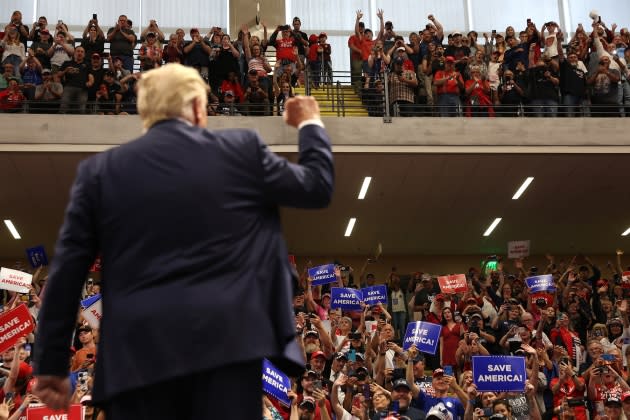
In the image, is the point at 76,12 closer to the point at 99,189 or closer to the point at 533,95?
the point at 533,95

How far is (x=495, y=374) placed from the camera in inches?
344

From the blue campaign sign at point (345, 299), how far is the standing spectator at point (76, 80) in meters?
5.42

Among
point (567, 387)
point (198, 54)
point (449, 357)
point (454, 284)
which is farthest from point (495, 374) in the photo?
point (198, 54)

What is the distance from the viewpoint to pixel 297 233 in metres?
18.8

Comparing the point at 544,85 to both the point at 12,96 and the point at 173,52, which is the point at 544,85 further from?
the point at 12,96

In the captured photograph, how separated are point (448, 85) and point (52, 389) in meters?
13.3

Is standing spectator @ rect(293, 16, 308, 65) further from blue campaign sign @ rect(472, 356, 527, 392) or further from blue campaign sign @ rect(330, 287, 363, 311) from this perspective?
blue campaign sign @ rect(472, 356, 527, 392)

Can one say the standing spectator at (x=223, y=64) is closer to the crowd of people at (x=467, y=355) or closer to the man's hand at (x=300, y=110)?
Answer: the crowd of people at (x=467, y=355)

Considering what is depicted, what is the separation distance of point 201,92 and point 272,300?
52cm

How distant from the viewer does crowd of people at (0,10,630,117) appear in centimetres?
1468

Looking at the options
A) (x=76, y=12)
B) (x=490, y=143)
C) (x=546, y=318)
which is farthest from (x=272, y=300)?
(x=76, y=12)

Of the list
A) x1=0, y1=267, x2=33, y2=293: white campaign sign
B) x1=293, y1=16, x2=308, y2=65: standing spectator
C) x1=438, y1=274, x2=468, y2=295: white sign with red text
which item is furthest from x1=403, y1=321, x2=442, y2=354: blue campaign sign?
x1=293, y1=16, x2=308, y2=65: standing spectator

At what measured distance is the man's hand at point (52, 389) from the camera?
2.16 m

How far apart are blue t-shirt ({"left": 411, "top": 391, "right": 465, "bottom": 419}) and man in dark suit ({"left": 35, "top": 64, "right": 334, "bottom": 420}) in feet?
21.6
